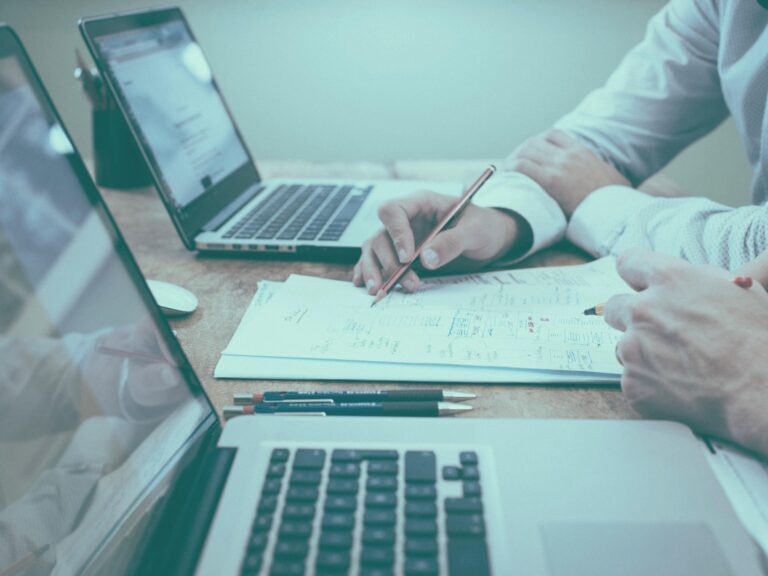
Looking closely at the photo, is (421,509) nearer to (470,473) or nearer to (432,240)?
(470,473)

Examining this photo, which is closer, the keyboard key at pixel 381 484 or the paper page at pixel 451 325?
the keyboard key at pixel 381 484

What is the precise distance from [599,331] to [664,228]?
0.78 feet

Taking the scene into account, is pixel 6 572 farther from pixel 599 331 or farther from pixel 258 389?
pixel 599 331

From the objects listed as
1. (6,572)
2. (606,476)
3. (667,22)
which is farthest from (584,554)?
(667,22)

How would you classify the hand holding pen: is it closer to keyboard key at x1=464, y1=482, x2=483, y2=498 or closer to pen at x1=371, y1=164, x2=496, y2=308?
pen at x1=371, y1=164, x2=496, y2=308

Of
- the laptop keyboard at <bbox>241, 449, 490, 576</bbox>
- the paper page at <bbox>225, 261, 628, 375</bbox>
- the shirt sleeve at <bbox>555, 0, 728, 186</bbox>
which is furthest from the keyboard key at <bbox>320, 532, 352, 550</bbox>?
the shirt sleeve at <bbox>555, 0, 728, 186</bbox>

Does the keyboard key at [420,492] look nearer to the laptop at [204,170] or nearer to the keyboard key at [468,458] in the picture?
the keyboard key at [468,458]

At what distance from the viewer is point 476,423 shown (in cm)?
46

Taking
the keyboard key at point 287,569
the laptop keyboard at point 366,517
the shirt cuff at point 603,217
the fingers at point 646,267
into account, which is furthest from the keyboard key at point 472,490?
the shirt cuff at point 603,217

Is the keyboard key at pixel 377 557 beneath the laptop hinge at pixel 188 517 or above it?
beneath

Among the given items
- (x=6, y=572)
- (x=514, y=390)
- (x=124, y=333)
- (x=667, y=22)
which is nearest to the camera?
(x=6, y=572)

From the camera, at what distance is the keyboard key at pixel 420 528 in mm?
360

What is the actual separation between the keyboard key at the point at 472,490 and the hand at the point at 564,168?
0.62m

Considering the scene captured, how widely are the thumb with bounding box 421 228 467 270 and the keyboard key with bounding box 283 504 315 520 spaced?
0.39 meters
